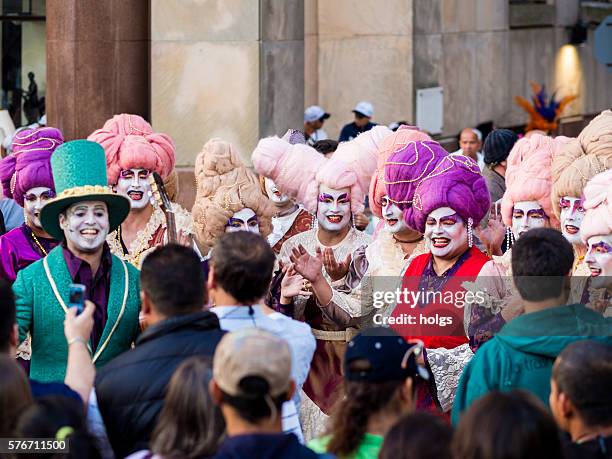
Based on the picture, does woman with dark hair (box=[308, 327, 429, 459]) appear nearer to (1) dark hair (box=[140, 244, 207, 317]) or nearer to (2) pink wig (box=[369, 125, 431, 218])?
(1) dark hair (box=[140, 244, 207, 317])

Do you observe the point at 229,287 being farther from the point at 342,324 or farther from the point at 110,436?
the point at 342,324

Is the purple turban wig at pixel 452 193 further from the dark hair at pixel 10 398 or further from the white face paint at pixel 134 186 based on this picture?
the dark hair at pixel 10 398

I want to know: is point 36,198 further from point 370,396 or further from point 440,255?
point 370,396

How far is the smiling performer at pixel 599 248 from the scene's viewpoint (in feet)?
26.7

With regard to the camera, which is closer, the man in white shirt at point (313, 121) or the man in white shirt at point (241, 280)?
the man in white shirt at point (241, 280)

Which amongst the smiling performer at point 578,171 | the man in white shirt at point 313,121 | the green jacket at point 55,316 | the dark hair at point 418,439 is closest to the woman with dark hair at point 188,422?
the dark hair at point 418,439

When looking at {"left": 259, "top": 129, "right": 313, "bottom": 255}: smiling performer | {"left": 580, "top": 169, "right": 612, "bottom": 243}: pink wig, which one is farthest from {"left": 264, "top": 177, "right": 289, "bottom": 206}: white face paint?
{"left": 580, "top": 169, "right": 612, "bottom": 243}: pink wig

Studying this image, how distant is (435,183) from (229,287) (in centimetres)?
266

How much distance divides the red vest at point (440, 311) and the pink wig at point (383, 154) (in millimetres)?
1017

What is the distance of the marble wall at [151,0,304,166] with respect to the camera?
45.8 feet

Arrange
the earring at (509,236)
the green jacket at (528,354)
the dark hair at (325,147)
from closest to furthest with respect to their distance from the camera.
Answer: the green jacket at (528,354) < the earring at (509,236) < the dark hair at (325,147)

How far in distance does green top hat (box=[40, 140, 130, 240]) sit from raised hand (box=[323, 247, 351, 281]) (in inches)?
50.9

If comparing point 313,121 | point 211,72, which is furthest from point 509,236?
point 313,121

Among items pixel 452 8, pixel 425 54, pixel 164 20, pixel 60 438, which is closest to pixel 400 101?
pixel 425 54
